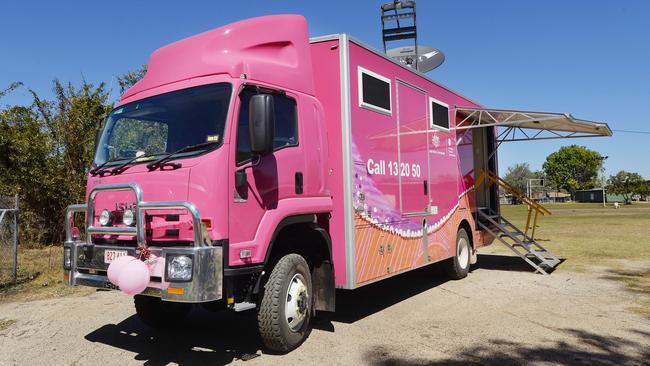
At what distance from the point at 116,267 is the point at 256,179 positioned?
1409 millimetres

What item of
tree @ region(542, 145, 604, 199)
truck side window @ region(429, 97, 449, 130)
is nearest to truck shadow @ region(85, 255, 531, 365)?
truck side window @ region(429, 97, 449, 130)

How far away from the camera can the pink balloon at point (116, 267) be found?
13.0 ft

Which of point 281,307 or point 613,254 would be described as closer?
point 281,307

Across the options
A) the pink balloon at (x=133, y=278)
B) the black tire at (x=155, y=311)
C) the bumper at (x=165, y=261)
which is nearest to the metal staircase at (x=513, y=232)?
the black tire at (x=155, y=311)

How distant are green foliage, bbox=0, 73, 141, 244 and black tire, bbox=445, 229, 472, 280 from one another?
34.2 ft

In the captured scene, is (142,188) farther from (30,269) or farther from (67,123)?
(67,123)

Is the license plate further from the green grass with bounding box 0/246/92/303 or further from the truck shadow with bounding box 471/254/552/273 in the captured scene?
the truck shadow with bounding box 471/254/552/273

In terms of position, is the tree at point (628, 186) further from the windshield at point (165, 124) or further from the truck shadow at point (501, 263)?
the windshield at point (165, 124)

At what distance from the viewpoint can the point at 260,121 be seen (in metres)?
4.21

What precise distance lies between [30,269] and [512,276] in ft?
33.5

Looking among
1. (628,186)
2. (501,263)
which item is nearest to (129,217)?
(501,263)

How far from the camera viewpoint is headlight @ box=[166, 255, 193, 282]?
3.82 metres

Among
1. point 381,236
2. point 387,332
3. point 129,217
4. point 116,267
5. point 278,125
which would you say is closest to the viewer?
point 116,267

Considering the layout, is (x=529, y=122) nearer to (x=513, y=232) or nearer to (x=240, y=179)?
(x=513, y=232)
